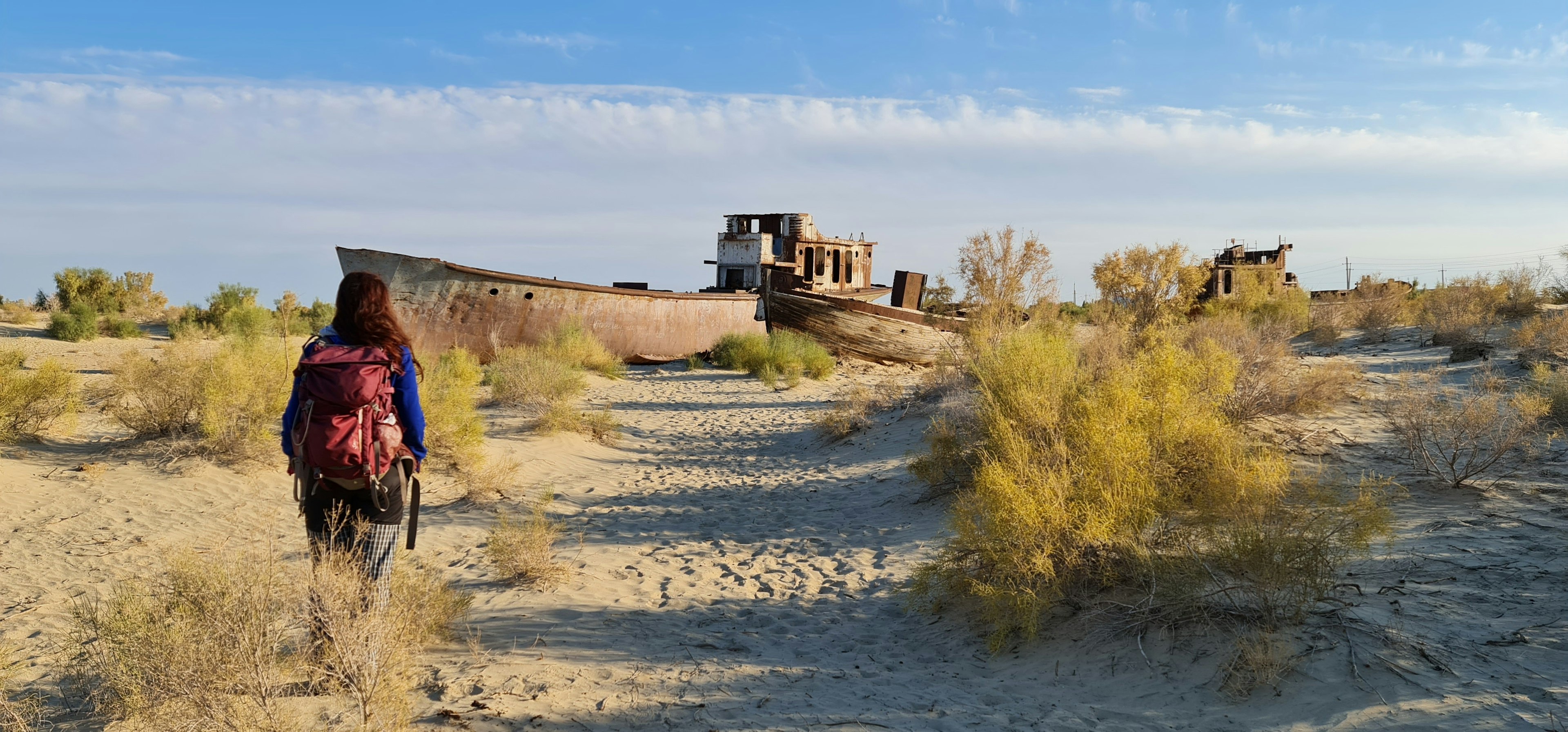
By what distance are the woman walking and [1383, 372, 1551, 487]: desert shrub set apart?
6.97 meters

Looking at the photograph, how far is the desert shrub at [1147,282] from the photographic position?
56.9ft

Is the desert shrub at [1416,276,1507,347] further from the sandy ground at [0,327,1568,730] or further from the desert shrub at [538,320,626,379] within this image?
the desert shrub at [538,320,626,379]

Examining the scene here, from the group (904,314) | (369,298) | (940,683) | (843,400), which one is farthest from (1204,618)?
(904,314)

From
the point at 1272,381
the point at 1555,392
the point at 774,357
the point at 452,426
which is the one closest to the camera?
the point at 1555,392

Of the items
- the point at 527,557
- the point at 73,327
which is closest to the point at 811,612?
the point at 527,557

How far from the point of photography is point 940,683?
13.4 ft

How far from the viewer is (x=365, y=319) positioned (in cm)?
336

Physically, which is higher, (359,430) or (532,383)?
(359,430)

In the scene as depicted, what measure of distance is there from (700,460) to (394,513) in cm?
687

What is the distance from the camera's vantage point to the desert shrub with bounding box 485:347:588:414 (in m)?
11.6

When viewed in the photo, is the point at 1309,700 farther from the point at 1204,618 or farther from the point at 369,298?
the point at 369,298

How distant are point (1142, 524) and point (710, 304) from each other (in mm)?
16185

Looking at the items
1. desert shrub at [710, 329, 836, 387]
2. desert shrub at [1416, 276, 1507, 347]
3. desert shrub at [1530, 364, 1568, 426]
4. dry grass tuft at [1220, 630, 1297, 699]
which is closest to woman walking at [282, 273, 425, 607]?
dry grass tuft at [1220, 630, 1297, 699]

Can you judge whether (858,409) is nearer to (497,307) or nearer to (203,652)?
(497,307)
